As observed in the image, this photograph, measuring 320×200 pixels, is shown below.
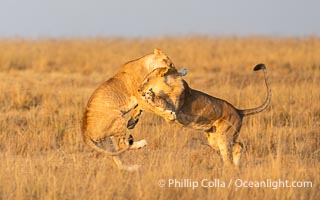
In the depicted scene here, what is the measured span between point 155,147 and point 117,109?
1.30 m

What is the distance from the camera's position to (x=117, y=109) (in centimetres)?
676

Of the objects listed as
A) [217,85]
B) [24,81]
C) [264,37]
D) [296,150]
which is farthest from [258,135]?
[264,37]

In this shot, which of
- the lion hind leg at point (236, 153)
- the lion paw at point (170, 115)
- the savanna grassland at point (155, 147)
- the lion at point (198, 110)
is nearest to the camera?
the savanna grassland at point (155, 147)

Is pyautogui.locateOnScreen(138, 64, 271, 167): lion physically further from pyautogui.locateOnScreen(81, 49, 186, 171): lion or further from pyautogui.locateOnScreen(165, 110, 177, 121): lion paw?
pyautogui.locateOnScreen(81, 49, 186, 171): lion

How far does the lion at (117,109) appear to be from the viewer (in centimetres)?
669

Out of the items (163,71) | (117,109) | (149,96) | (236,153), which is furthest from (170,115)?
(236,153)

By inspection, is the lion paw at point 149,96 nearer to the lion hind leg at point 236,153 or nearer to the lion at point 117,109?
the lion at point 117,109

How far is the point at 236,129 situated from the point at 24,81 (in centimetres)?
760

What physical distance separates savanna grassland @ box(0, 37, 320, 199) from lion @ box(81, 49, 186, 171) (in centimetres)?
21

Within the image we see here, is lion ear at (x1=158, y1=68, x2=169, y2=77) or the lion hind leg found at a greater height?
lion ear at (x1=158, y1=68, x2=169, y2=77)

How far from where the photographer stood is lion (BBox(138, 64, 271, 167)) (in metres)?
6.61

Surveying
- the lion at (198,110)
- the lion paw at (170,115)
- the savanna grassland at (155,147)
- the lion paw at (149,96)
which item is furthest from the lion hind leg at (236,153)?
the lion paw at (149,96)

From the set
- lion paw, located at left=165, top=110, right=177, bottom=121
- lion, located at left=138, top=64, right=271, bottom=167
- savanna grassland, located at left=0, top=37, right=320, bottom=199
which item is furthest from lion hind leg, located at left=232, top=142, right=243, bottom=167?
lion paw, located at left=165, top=110, right=177, bottom=121

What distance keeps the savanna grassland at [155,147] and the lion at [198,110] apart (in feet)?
0.64
